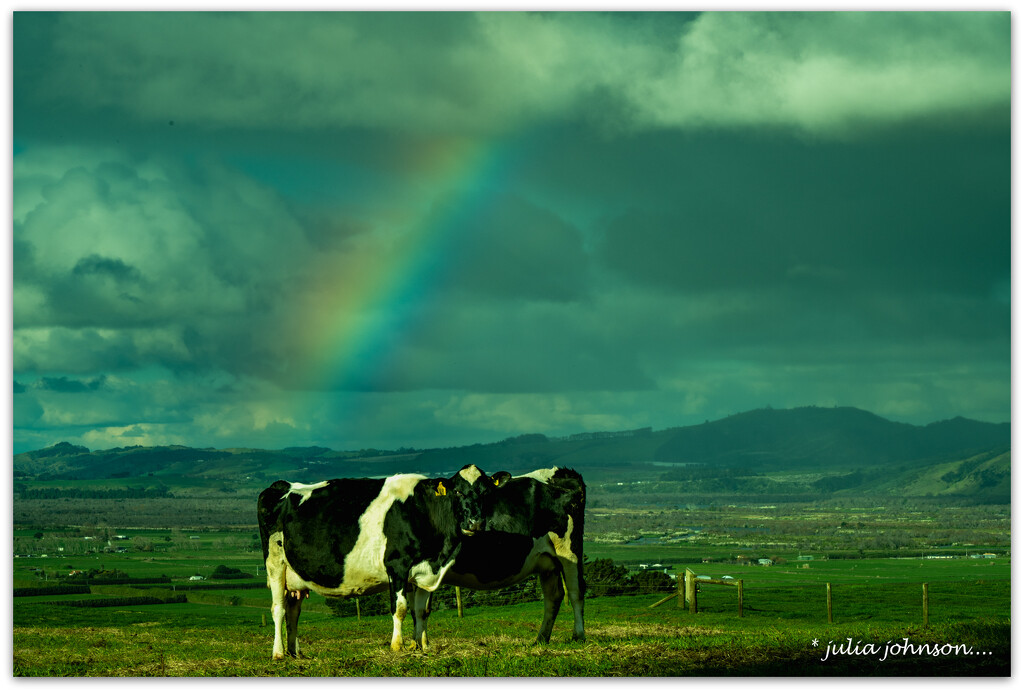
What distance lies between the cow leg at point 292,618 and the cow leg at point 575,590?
514 cm

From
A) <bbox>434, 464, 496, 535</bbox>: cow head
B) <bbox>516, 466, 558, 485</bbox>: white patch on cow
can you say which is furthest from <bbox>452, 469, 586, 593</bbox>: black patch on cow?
<bbox>434, 464, 496, 535</bbox>: cow head

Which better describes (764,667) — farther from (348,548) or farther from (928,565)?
(928,565)

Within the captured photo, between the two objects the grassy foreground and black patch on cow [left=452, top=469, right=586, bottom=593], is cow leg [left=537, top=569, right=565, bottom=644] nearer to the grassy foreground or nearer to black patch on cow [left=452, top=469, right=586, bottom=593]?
the grassy foreground

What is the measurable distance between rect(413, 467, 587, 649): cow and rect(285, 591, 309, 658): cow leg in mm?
2590

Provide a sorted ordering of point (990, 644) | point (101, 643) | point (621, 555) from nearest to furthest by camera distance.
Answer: point (990, 644)
point (101, 643)
point (621, 555)

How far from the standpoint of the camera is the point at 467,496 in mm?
19562

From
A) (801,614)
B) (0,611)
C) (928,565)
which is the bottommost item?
(928,565)

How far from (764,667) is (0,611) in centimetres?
1580

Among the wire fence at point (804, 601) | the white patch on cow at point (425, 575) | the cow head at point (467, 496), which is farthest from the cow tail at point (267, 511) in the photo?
the wire fence at point (804, 601)

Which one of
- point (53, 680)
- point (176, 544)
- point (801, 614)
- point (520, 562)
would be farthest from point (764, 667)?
point (176, 544)

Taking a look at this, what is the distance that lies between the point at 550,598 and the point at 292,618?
16.7 feet

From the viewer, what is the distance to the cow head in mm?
19484

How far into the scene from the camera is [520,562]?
2088 cm

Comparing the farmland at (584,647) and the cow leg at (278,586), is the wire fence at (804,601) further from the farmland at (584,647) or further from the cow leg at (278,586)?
the cow leg at (278,586)
